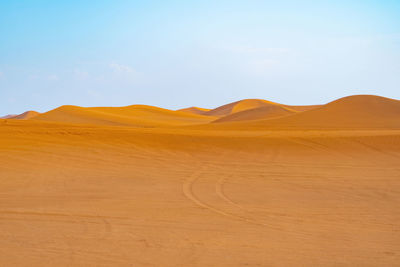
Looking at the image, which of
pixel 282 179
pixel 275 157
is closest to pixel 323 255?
pixel 282 179

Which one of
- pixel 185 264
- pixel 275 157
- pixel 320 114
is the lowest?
pixel 185 264

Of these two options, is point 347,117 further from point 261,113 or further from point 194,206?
point 194,206

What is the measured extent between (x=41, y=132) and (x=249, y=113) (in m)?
35.4

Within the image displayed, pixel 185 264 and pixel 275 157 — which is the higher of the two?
pixel 275 157

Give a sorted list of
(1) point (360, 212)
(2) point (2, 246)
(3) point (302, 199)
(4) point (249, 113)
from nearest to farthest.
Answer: (2) point (2, 246)
(1) point (360, 212)
(3) point (302, 199)
(4) point (249, 113)

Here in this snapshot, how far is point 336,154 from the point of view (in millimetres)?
12727

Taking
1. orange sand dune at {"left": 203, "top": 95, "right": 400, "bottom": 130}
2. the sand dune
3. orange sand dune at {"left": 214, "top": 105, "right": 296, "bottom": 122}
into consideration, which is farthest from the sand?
the sand dune

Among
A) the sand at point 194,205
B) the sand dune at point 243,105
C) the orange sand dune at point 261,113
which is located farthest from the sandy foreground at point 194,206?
the sand dune at point 243,105

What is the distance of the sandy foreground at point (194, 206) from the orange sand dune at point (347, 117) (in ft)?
48.0

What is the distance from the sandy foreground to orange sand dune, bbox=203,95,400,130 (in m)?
14.6

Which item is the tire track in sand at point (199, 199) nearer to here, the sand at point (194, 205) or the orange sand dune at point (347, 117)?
the sand at point (194, 205)

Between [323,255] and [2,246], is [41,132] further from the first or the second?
[323,255]

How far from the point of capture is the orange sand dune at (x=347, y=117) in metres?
27.1

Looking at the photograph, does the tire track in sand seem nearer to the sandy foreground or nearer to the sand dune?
the sandy foreground
